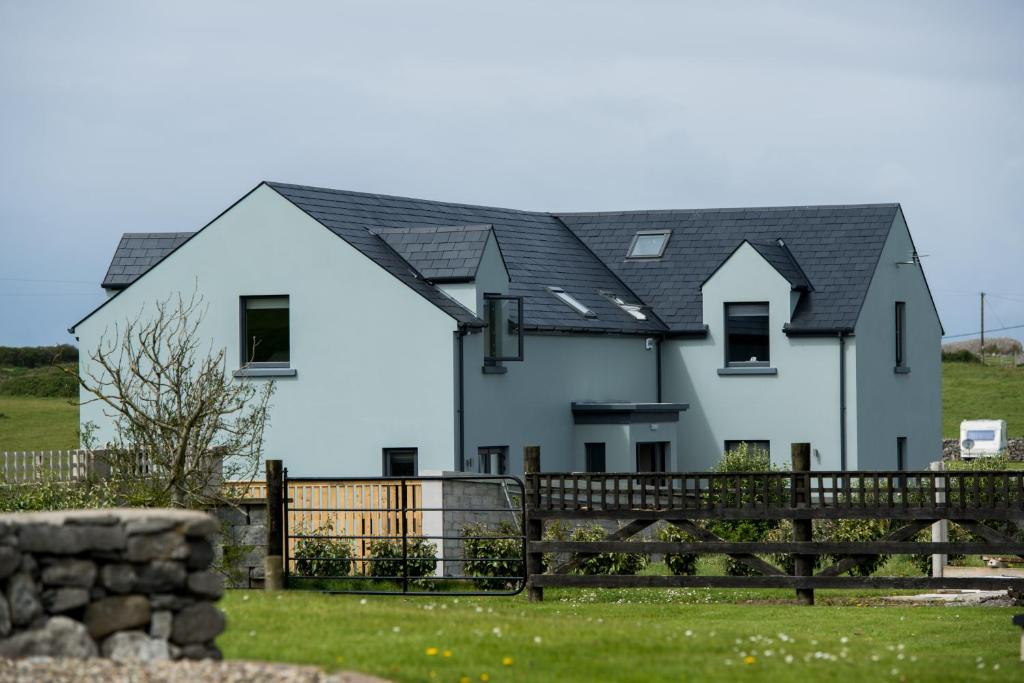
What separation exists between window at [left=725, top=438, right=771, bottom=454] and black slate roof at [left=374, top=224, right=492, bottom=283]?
930cm

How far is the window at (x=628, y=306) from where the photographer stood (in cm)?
3588

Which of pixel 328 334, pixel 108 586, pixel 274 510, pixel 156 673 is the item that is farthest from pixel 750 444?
pixel 156 673

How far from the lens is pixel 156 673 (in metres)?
9.56

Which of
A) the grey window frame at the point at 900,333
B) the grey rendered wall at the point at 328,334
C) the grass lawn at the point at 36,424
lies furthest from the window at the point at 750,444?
the grass lawn at the point at 36,424

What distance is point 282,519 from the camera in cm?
1972

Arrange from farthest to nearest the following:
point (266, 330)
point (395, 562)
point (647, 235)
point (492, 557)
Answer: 1. point (647, 235)
2. point (266, 330)
3. point (395, 562)
4. point (492, 557)

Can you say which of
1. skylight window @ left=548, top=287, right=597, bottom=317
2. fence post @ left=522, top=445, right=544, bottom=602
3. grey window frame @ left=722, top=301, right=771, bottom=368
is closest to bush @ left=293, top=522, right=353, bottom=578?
fence post @ left=522, top=445, right=544, bottom=602

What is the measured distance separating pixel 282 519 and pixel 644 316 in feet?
58.3

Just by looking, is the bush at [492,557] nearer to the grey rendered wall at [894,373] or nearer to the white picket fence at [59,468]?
the white picket fence at [59,468]

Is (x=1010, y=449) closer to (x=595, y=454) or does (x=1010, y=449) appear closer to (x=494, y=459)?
(x=595, y=454)

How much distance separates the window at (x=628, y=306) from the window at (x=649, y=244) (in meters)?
2.19

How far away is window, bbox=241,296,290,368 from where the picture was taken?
29797 millimetres

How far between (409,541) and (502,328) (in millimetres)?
7831

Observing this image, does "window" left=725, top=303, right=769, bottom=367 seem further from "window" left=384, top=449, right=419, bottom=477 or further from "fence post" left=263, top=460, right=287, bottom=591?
"fence post" left=263, top=460, right=287, bottom=591
